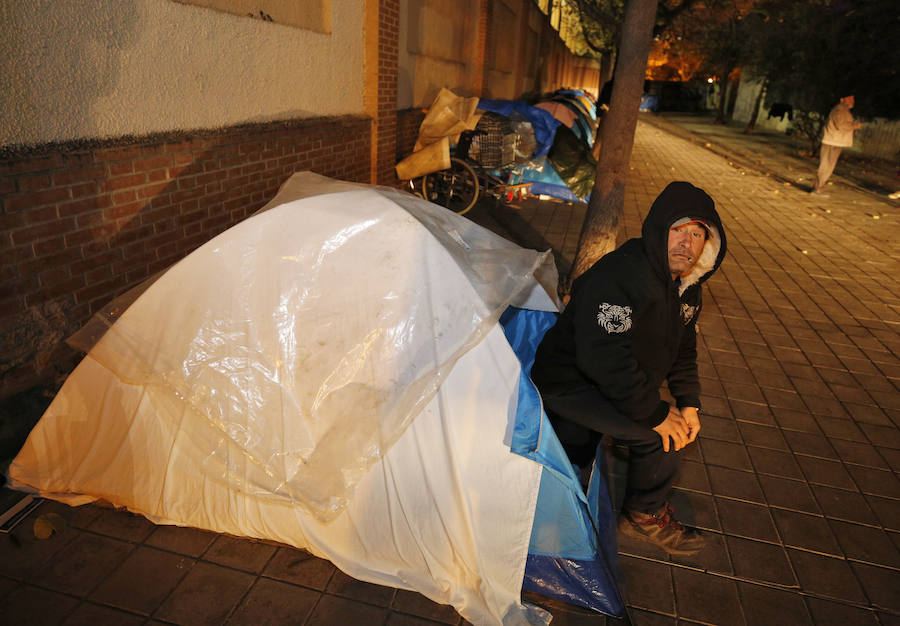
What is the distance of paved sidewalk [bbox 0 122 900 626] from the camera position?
232 centimetres

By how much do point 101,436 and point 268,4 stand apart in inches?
150

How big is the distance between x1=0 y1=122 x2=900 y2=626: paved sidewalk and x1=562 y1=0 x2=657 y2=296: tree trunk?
1280 mm

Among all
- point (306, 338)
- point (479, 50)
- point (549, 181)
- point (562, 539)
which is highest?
point (479, 50)

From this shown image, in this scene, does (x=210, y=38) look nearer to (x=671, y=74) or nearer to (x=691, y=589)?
(x=691, y=589)

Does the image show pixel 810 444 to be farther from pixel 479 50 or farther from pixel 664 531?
pixel 479 50

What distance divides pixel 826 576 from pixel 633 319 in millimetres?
1537

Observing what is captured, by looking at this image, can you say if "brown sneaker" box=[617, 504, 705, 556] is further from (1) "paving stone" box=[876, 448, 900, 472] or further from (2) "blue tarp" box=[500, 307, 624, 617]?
(1) "paving stone" box=[876, 448, 900, 472]

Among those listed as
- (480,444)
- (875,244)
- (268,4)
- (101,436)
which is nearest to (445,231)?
(480,444)

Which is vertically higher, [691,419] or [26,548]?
[691,419]

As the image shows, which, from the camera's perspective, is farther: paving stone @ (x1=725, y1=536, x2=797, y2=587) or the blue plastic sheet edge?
the blue plastic sheet edge

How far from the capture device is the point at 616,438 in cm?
256

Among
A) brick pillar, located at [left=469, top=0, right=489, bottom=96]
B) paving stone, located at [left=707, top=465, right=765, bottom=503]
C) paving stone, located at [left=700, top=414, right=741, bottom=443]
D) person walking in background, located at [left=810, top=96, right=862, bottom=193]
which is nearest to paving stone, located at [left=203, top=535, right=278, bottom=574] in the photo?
paving stone, located at [left=707, top=465, right=765, bottom=503]

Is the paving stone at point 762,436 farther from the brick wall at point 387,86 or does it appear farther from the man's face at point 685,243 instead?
the brick wall at point 387,86

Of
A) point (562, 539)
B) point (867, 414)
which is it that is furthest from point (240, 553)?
point (867, 414)
